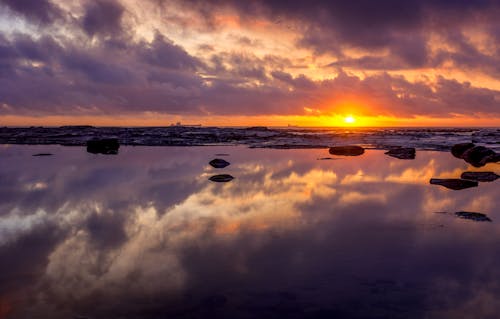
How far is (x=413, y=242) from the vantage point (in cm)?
813

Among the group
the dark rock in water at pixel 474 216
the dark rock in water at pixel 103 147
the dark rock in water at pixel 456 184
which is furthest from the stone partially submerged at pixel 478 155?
the dark rock in water at pixel 103 147

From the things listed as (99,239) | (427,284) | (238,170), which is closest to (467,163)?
(238,170)

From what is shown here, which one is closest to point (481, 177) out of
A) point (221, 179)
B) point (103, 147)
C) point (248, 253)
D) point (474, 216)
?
point (474, 216)

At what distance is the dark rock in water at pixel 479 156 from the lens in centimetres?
2717

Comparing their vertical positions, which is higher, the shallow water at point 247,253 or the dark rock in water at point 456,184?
the dark rock in water at point 456,184

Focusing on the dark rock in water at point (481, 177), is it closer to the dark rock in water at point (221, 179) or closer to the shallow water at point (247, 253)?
the shallow water at point (247, 253)

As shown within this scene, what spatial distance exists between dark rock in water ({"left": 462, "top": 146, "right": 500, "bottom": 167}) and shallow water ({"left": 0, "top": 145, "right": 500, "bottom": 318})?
1454cm

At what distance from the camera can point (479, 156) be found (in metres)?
28.5

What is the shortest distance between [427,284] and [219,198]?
794cm

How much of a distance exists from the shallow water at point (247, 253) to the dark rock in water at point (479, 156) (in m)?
14.5

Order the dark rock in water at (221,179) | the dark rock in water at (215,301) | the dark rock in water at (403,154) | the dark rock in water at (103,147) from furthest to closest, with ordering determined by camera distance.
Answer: the dark rock in water at (103,147) → the dark rock in water at (403,154) → the dark rock in water at (221,179) → the dark rock in water at (215,301)

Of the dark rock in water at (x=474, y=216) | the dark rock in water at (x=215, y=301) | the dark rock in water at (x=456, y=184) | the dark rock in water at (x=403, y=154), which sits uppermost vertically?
the dark rock in water at (x=403, y=154)

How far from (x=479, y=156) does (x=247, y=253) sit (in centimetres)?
2738

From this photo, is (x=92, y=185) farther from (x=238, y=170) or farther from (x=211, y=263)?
(x=211, y=263)
